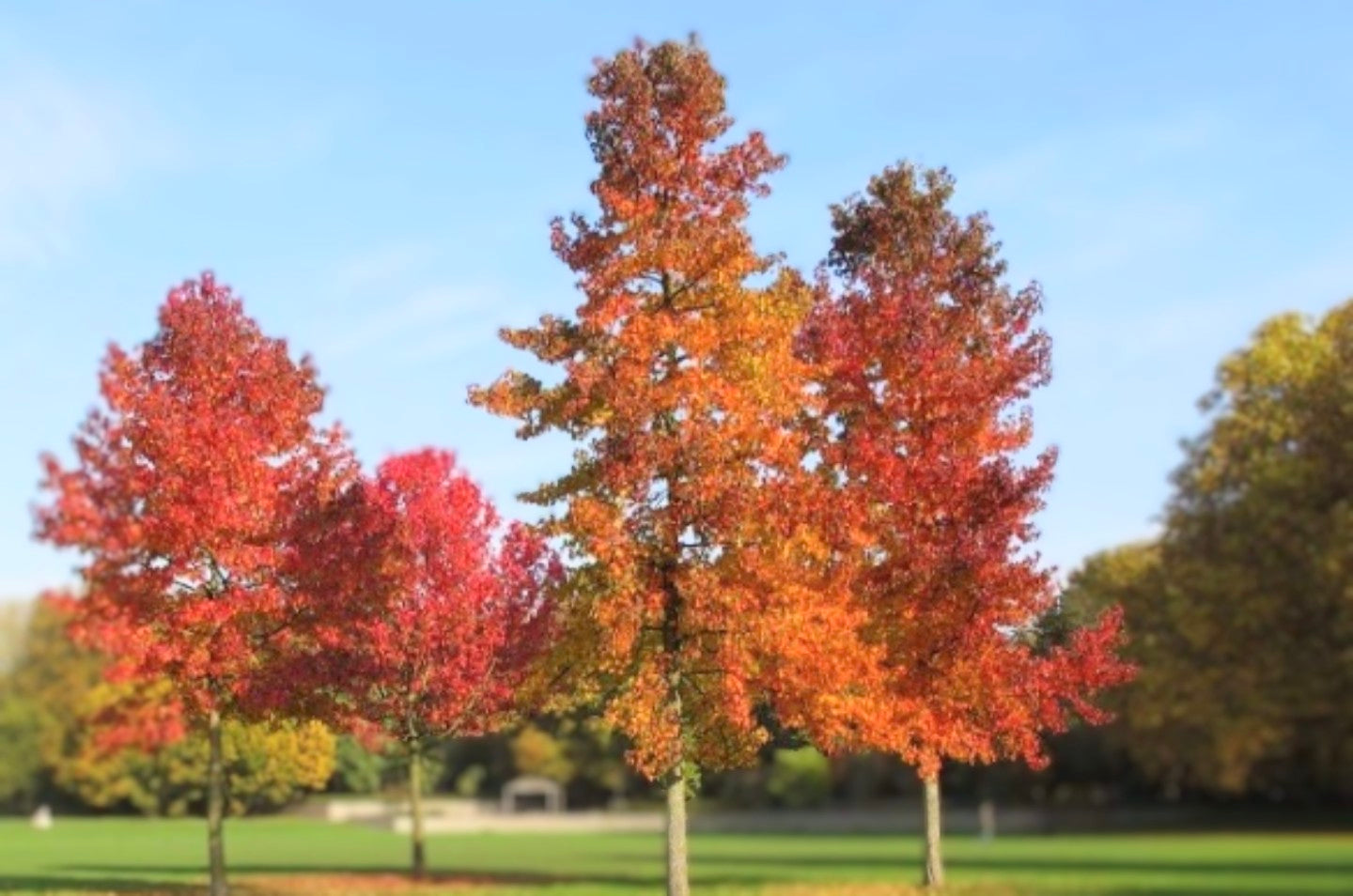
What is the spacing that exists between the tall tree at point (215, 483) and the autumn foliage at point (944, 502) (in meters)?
9.31

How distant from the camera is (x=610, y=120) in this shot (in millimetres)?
24297

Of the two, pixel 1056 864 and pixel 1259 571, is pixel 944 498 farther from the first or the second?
pixel 1259 571

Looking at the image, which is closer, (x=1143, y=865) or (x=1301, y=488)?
(x=1143, y=865)

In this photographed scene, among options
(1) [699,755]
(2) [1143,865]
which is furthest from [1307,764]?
(1) [699,755]

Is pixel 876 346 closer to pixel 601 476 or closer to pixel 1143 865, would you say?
pixel 601 476

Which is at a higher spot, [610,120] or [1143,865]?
[610,120]

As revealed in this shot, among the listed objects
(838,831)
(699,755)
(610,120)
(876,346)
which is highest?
(610,120)

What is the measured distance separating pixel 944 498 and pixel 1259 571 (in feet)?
90.3

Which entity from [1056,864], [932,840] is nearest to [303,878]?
[932,840]

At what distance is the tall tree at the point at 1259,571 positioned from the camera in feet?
155

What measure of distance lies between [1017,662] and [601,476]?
8925mm

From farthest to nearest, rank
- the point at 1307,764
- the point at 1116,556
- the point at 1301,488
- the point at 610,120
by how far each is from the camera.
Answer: the point at 1307,764
the point at 1116,556
the point at 1301,488
the point at 610,120

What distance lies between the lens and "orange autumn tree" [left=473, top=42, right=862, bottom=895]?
22.7 metres

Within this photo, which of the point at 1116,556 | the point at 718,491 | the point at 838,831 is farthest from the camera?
the point at 838,831
